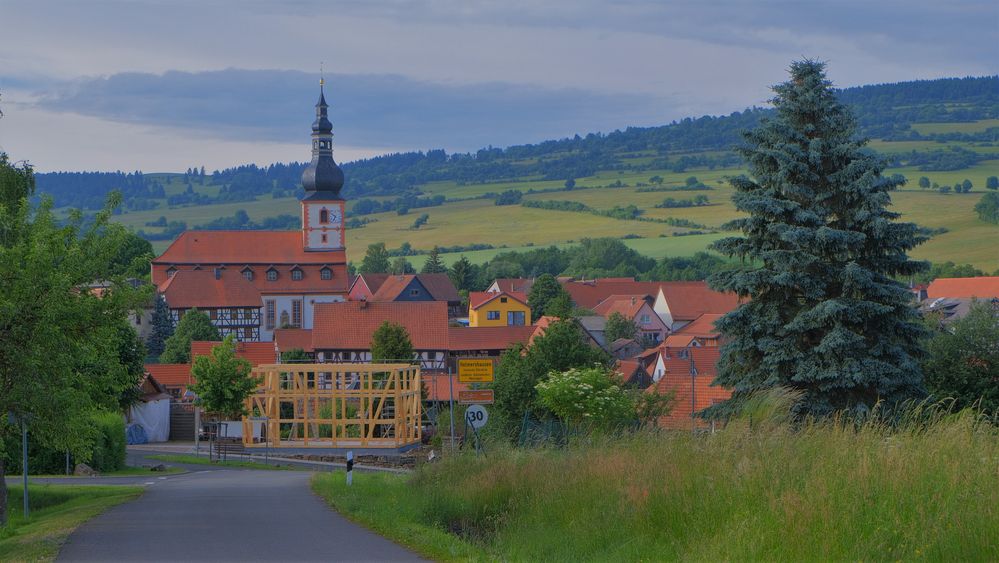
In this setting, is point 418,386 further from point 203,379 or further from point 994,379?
point 994,379

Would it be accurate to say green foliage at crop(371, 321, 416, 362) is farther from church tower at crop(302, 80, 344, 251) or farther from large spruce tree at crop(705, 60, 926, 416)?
church tower at crop(302, 80, 344, 251)

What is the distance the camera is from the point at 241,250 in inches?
4481

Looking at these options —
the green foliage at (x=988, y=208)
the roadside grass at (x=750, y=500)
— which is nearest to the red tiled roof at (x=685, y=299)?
the green foliage at (x=988, y=208)

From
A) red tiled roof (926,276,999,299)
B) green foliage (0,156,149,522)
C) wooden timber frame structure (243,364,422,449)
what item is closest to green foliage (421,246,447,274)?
red tiled roof (926,276,999,299)

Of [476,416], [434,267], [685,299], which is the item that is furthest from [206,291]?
[476,416]

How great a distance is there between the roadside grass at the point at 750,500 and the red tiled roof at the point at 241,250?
324 ft

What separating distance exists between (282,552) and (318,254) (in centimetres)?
10141

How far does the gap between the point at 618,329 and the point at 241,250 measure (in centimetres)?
3818

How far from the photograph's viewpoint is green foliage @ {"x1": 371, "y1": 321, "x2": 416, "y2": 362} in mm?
68188

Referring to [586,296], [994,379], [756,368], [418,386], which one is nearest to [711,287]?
[756,368]

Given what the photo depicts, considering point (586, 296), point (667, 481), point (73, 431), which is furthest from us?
point (586, 296)

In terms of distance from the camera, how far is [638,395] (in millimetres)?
35781

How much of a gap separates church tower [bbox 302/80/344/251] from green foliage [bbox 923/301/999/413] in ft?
293

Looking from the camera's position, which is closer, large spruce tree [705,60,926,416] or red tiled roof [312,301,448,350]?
large spruce tree [705,60,926,416]
